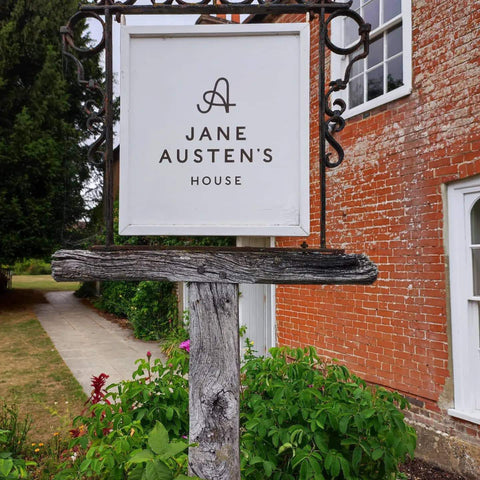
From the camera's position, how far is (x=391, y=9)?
4.91 metres

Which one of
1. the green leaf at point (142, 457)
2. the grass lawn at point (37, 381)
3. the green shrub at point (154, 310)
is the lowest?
the grass lawn at point (37, 381)

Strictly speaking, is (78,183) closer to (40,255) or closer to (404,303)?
(40,255)

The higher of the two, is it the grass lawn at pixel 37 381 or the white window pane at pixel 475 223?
the white window pane at pixel 475 223

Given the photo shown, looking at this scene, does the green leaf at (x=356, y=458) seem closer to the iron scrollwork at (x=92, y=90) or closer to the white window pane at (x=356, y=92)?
the iron scrollwork at (x=92, y=90)

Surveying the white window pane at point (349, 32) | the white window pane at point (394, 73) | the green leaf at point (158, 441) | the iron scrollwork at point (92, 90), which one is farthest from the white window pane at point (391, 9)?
the green leaf at point (158, 441)

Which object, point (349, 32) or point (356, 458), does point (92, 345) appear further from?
point (356, 458)

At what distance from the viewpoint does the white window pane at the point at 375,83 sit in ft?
16.5

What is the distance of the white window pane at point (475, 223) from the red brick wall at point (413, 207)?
244mm

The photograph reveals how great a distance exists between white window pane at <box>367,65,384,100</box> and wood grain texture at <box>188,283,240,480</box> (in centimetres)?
395

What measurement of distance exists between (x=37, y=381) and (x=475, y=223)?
5.98 metres

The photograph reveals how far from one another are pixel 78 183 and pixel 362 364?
43.9ft

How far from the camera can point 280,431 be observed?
220 cm

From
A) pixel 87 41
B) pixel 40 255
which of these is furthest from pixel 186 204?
pixel 87 41

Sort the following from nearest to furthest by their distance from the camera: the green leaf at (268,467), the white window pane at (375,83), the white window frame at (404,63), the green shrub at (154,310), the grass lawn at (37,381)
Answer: the green leaf at (268,467), the white window frame at (404,63), the grass lawn at (37,381), the white window pane at (375,83), the green shrub at (154,310)
